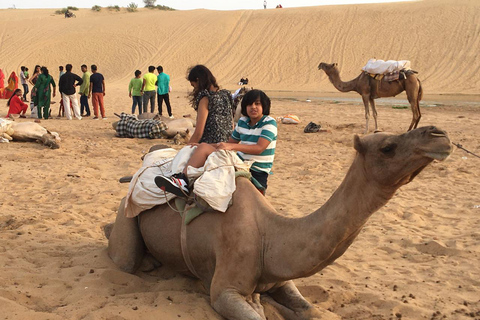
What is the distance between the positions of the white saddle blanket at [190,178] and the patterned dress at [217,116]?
0.50 metres

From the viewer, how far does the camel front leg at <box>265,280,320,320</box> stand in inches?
170

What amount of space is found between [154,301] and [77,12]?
242 feet

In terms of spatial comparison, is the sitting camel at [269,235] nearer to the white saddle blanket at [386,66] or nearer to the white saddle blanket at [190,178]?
the white saddle blanket at [190,178]

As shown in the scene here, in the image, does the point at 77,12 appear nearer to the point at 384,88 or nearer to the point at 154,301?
the point at 384,88

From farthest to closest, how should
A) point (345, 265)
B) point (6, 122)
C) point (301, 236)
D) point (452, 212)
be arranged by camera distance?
point (6, 122), point (452, 212), point (345, 265), point (301, 236)

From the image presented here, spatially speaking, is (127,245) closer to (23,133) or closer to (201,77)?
(201,77)

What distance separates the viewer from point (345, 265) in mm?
5566

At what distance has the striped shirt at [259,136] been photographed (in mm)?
4953

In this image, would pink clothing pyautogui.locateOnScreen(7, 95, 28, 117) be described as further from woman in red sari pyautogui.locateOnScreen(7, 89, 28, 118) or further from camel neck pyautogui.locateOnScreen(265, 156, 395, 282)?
camel neck pyautogui.locateOnScreen(265, 156, 395, 282)

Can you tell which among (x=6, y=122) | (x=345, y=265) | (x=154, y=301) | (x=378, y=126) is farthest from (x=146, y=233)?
(x=378, y=126)

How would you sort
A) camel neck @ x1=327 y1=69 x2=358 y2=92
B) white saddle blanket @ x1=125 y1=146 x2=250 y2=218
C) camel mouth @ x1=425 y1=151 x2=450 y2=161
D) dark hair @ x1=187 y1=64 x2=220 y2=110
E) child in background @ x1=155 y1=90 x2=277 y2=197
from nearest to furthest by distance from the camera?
camel mouth @ x1=425 y1=151 x2=450 y2=161 → white saddle blanket @ x1=125 y1=146 x2=250 y2=218 → child in background @ x1=155 y1=90 x2=277 y2=197 → dark hair @ x1=187 y1=64 x2=220 y2=110 → camel neck @ x1=327 y1=69 x2=358 y2=92

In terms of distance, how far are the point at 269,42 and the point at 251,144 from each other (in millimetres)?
44255

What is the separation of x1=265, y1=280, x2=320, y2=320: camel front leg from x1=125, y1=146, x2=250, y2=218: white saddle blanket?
865 mm

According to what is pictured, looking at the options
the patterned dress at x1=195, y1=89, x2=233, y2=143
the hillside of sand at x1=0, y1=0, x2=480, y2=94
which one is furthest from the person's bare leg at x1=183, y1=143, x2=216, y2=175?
the hillside of sand at x1=0, y1=0, x2=480, y2=94
